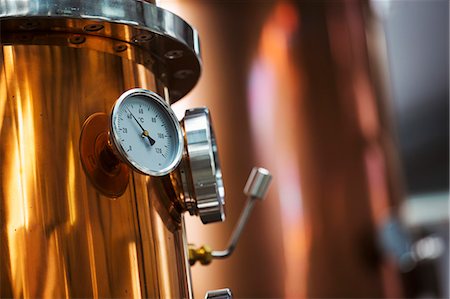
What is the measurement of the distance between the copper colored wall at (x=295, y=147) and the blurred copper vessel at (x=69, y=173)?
0.53 meters

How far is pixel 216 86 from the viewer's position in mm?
1769

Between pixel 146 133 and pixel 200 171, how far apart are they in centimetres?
10

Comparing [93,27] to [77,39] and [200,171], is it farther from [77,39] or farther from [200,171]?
[200,171]

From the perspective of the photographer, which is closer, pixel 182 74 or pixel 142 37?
pixel 142 37

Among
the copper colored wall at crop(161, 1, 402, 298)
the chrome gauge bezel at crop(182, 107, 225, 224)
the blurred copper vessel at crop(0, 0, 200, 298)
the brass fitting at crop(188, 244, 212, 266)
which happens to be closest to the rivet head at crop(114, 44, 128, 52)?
the blurred copper vessel at crop(0, 0, 200, 298)

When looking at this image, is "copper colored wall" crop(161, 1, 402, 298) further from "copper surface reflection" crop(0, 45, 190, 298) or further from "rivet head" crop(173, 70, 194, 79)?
"copper surface reflection" crop(0, 45, 190, 298)

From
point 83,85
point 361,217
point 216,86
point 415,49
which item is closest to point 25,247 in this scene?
point 83,85

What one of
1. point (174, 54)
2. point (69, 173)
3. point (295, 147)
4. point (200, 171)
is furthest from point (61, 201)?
point (295, 147)

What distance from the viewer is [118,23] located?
998 mm

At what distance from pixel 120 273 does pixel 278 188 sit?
960 mm

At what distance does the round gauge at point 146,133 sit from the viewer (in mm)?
959

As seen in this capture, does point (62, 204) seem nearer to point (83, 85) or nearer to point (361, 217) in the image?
point (83, 85)

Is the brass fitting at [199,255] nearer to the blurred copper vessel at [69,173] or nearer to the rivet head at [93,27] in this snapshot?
the blurred copper vessel at [69,173]

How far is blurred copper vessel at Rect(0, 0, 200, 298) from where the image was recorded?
0.93 m
